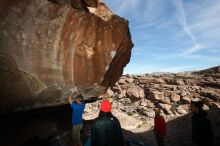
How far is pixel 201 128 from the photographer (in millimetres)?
5668

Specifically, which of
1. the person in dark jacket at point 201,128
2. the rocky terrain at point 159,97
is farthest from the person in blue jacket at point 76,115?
the rocky terrain at point 159,97

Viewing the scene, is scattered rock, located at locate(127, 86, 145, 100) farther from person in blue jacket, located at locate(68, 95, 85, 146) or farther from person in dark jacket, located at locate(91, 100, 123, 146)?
person in dark jacket, located at locate(91, 100, 123, 146)

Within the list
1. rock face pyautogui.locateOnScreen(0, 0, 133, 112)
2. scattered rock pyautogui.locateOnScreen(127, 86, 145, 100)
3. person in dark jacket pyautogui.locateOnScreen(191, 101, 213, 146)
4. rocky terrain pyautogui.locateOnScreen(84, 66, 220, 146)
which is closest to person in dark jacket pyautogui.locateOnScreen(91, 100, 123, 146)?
person in dark jacket pyautogui.locateOnScreen(191, 101, 213, 146)

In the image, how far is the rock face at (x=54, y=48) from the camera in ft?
19.4

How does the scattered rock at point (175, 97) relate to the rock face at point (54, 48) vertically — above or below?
below

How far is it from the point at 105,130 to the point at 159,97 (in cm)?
2148

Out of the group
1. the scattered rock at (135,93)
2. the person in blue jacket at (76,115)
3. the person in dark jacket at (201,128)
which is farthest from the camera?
the scattered rock at (135,93)

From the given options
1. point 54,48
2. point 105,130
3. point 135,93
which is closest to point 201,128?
point 105,130

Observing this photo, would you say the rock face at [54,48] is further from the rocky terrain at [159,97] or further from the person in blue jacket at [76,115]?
the rocky terrain at [159,97]

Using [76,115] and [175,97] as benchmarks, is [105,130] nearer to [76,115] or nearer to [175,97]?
[76,115]

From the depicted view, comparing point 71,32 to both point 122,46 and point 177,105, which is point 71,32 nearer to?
point 122,46

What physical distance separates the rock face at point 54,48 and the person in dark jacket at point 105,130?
8.01 ft

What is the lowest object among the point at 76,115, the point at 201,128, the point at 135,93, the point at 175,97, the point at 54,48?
the point at 201,128

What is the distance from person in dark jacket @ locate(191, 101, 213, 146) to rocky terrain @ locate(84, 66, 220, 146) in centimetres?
1062
